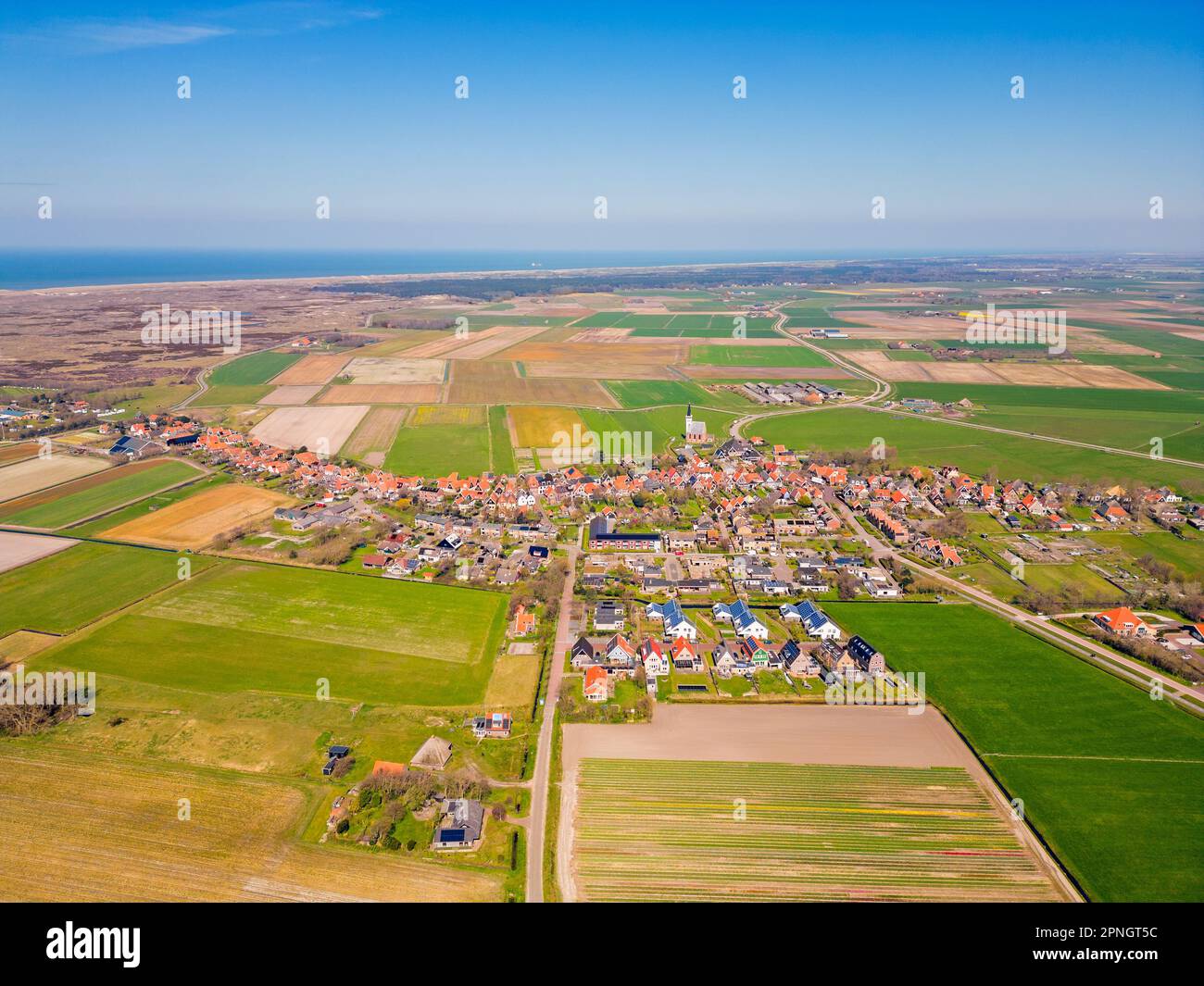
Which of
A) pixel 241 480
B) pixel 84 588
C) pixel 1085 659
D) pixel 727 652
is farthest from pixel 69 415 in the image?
pixel 1085 659

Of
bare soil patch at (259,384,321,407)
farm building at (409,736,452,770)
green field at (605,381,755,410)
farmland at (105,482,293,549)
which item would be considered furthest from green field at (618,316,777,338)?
farm building at (409,736,452,770)

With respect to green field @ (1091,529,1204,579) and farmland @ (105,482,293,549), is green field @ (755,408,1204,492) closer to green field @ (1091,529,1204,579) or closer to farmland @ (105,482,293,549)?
green field @ (1091,529,1204,579)

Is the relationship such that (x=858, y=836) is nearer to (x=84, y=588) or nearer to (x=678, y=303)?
(x=84, y=588)

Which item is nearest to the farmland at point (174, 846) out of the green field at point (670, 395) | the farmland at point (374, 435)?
the farmland at point (374, 435)

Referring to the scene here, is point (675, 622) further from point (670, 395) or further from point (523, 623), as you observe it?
point (670, 395)

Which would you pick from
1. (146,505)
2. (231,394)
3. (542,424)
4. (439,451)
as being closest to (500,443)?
(439,451)
